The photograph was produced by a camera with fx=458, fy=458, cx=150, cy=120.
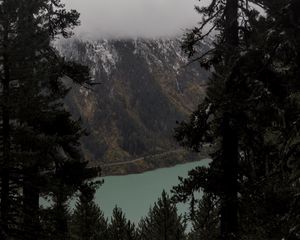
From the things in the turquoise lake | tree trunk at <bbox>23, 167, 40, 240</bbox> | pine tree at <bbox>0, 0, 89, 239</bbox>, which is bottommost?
the turquoise lake

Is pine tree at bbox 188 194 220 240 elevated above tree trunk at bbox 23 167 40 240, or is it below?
below

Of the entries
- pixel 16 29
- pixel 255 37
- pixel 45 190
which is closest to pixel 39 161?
pixel 45 190

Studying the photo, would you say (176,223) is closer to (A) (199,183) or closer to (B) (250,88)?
(A) (199,183)

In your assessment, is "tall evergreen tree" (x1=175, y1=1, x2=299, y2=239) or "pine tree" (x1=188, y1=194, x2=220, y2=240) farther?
"pine tree" (x1=188, y1=194, x2=220, y2=240)

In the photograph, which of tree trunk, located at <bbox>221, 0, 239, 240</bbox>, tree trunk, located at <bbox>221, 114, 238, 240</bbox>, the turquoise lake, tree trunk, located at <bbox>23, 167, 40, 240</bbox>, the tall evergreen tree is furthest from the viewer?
the turquoise lake

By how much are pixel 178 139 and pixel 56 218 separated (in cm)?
456

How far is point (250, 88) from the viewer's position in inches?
334

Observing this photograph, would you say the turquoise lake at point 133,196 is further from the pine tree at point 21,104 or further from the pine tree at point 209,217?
the pine tree at point 21,104

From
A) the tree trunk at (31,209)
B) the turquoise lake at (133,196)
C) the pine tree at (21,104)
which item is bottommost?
the turquoise lake at (133,196)

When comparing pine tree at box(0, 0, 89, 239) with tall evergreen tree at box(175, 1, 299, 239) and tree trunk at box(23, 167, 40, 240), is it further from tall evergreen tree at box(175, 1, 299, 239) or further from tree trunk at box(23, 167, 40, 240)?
tall evergreen tree at box(175, 1, 299, 239)

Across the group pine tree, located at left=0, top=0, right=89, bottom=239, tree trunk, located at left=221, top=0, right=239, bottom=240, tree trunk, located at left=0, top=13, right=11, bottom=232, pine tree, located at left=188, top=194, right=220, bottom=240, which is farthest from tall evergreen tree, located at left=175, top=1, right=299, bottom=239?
tree trunk, located at left=0, top=13, right=11, bottom=232

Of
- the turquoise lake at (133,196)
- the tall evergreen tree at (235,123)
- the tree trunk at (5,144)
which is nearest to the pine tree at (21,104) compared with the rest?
the tree trunk at (5,144)

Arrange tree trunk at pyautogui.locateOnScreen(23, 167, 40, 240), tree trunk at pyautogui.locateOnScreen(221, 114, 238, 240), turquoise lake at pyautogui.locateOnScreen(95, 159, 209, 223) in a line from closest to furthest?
tree trunk at pyautogui.locateOnScreen(221, 114, 238, 240), tree trunk at pyautogui.locateOnScreen(23, 167, 40, 240), turquoise lake at pyautogui.locateOnScreen(95, 159, 209, 223)

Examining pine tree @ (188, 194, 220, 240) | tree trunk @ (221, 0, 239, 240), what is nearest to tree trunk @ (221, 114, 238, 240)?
tree trunk @ (221, 0, 239, 240)
